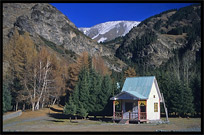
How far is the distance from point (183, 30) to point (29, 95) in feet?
447

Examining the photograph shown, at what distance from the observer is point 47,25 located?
403 ft

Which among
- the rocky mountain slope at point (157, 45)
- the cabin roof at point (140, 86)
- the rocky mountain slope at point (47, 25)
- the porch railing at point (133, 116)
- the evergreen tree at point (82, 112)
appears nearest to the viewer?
the porch railing at point (133, 116)

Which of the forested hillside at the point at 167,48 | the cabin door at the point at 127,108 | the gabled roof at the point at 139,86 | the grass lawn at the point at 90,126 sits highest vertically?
the forested hillside at the point at 167,48

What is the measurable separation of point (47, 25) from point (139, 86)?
10345cm

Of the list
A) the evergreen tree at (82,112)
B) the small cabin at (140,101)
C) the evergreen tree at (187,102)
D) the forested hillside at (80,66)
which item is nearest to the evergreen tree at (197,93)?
the forested hillside at (80,66)

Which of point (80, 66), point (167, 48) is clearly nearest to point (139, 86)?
point (80, 66)

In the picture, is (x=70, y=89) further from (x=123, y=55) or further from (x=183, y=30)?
(x=183, y=30)

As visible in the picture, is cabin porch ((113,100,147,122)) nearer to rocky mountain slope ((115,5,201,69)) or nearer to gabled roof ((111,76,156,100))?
gabled roof ((111,76,156,100))

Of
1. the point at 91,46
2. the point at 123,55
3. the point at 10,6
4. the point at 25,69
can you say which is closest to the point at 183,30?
the point at 123,55

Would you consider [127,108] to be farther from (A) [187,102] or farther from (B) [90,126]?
(A) [187,102]

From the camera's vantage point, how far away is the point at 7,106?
3080cm

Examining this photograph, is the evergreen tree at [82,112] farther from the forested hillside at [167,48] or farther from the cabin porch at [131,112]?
the forested hillside at [167,48]

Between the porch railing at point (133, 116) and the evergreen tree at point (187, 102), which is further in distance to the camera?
the evergreen tree at point (187, 102)

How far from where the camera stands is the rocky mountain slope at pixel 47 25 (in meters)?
110
